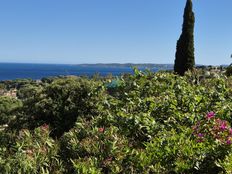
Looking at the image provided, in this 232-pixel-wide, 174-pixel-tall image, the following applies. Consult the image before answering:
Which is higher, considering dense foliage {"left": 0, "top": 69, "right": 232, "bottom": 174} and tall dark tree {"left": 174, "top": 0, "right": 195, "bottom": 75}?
tall dark tree {"left": 174, "top": 0, "right": 195, "bottom": 75}

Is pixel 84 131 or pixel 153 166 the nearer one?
pixel 153 166

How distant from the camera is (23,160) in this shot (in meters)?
3.75

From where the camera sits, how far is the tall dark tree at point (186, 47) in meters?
20.1

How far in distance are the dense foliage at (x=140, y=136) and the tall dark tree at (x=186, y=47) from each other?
12409mm

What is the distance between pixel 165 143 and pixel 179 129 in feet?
2.93

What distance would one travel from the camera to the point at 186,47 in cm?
2020

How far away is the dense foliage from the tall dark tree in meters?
12.4

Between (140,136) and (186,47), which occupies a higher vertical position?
(186,47)

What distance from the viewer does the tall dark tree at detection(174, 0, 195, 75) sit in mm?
20094

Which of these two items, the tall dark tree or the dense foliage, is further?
the tall dark tree

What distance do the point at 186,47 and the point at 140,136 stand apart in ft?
52.6

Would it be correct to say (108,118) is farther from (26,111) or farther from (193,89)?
(26,111)

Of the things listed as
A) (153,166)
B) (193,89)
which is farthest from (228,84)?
(153,166)

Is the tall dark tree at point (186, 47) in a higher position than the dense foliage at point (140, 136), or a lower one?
higher
